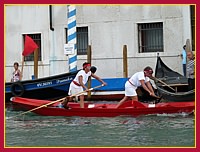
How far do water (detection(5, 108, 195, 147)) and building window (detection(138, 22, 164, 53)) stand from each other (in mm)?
5603

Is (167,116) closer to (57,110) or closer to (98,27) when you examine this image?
(57,110)

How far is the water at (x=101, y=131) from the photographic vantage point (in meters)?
8.43

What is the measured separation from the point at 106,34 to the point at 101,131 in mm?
7614

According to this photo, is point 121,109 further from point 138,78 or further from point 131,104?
point 138,78

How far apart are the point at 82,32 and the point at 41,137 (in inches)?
339

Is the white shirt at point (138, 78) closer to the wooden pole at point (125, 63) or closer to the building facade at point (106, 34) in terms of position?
A: the wooden pole at point (125, 63)

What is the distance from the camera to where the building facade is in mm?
16203

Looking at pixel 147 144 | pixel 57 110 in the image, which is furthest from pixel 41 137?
pixel 57 110

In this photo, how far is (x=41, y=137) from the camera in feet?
30.1

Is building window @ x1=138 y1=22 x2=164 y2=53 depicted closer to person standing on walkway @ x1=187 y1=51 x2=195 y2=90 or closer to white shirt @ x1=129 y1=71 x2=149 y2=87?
person standing on walkway @ x1=187 y1=51 x2=195 y2=90

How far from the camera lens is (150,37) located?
16688 millimetres

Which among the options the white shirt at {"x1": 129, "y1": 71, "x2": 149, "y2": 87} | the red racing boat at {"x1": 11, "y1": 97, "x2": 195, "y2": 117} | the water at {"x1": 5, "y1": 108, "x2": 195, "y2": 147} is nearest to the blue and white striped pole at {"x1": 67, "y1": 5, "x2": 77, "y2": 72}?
the red racing boat at {"x1": 11, "y1": 97, "x2": 195, "y2": 117}

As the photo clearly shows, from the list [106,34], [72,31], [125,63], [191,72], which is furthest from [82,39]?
[191,72]

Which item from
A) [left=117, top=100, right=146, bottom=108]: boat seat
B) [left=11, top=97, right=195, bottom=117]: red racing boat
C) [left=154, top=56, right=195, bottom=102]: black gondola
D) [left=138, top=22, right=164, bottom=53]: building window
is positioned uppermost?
[left=138, top=22, right=164, bottom=53]: building window
